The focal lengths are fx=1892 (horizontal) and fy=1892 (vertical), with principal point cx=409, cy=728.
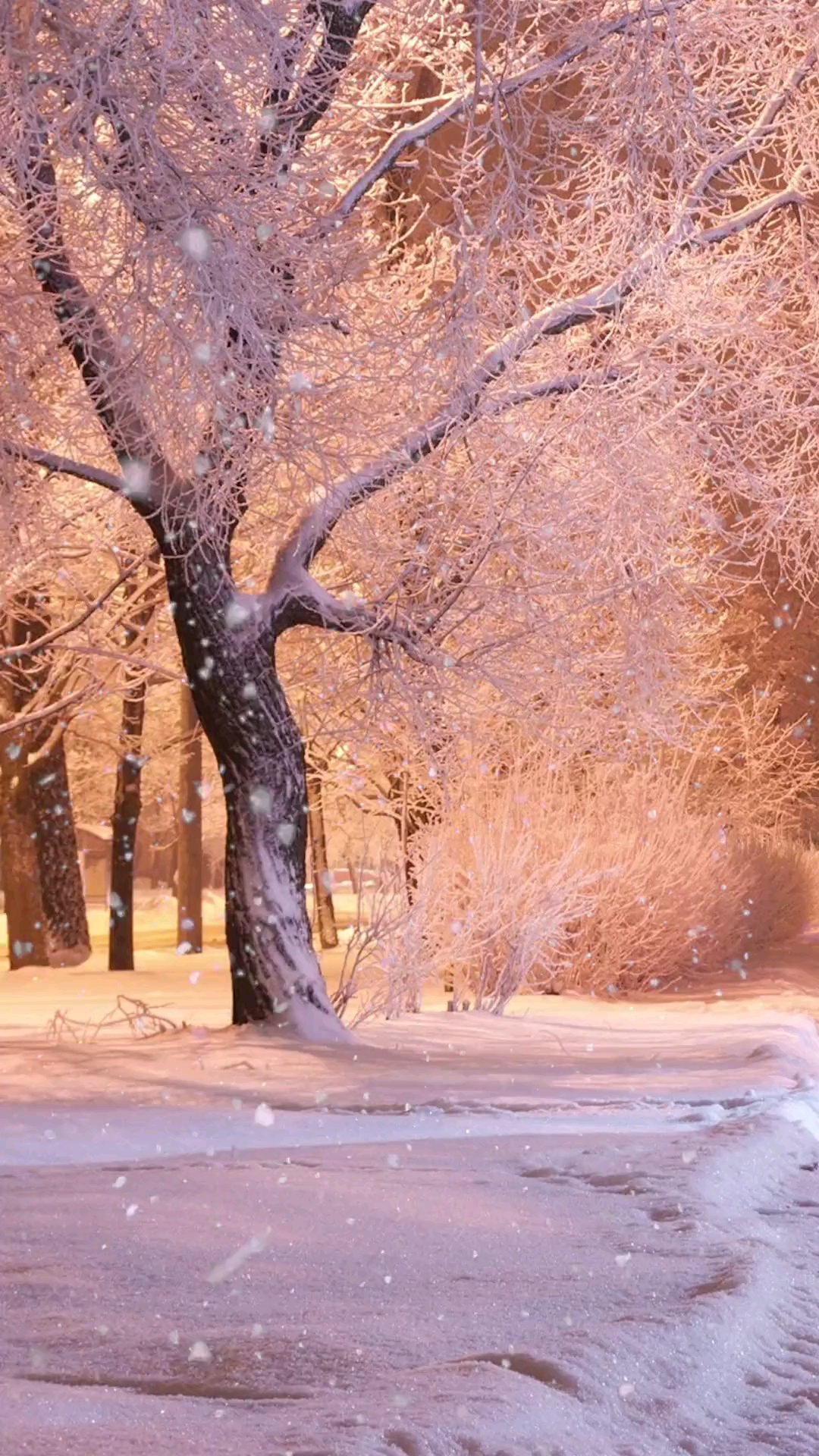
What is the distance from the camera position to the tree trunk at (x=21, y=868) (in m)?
22.3

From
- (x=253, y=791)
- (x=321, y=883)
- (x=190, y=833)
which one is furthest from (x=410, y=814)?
(x=190, y=833)

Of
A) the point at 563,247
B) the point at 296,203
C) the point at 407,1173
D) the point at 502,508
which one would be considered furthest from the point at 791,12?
the point at 407,1173

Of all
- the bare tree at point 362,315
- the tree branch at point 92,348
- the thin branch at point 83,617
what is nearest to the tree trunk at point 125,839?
the thin branch at point 83,617

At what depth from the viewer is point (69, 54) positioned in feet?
24.7

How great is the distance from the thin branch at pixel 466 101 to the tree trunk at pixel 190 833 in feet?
43.1

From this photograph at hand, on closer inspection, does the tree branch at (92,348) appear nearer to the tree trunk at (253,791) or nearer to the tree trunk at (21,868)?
the tree trunk at (253,791)

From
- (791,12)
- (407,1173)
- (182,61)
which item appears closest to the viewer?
(407,1173)

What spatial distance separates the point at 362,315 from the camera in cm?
1017

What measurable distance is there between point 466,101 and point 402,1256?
23.8 feet

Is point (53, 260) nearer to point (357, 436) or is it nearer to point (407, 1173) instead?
point (357, 436)

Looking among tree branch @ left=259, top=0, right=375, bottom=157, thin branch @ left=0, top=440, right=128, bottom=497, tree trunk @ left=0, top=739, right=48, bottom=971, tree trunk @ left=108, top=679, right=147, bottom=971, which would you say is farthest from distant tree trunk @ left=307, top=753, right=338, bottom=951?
tree branch @ left=259, top=0, right=375, bottom=157

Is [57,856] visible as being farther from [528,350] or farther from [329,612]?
[528,350]

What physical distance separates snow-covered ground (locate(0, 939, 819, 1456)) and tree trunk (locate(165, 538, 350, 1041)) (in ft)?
2.90

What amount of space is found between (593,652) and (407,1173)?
20.3ft
